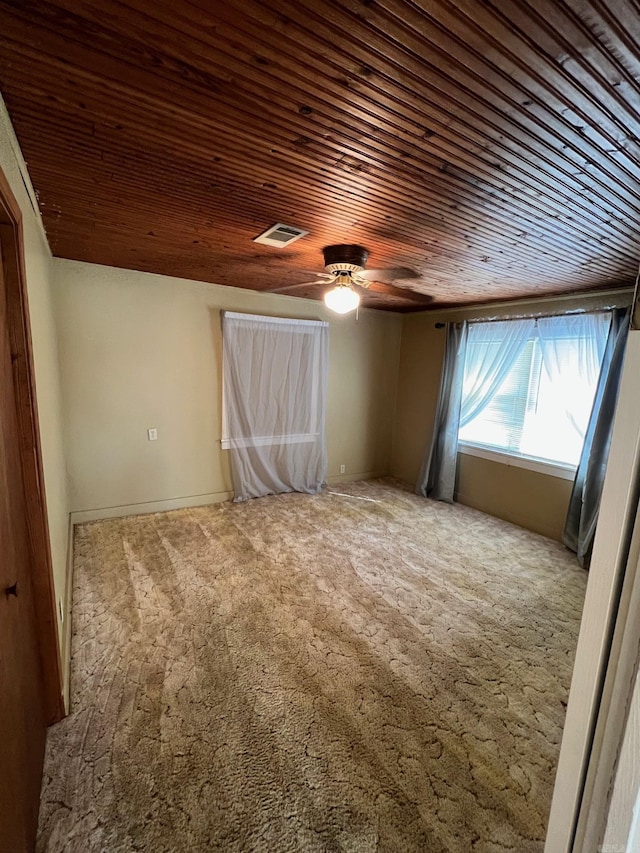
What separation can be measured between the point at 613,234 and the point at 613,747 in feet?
8.02

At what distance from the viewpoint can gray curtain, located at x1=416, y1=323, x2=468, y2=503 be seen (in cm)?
436

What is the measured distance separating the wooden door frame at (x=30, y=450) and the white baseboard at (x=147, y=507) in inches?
88.7

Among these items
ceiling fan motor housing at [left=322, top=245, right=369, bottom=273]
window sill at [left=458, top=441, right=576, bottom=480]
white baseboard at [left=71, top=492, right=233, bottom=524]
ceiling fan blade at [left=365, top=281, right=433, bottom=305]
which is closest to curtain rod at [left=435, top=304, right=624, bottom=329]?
ceiling fan blade at [left=365, top=281, right=433, bottom=305]

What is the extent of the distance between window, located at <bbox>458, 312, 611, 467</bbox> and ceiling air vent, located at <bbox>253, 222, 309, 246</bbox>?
8.66ft

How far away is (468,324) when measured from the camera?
4.30m

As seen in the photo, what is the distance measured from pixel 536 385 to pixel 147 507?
411 cm

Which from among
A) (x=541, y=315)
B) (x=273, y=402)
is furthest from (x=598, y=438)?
(x=273, y=402)

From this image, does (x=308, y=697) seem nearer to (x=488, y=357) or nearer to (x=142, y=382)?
(x=142, y=382)

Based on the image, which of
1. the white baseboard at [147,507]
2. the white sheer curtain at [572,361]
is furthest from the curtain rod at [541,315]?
the white baseboard at [147,507]

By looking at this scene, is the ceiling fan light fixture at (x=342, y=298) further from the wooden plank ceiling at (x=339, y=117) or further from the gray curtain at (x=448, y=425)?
the gray curtain at (x=448, y=425)

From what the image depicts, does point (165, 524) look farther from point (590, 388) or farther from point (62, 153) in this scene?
point (590, 388)

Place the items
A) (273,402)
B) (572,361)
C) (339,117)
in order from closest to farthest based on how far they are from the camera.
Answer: (339,117) → (572,361) → (273,402)

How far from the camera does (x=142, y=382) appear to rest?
3.71 metres

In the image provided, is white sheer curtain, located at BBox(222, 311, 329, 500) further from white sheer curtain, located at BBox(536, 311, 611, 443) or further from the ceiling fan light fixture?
white sheer curtain, located at BBox(536, 311, 611, 443)
